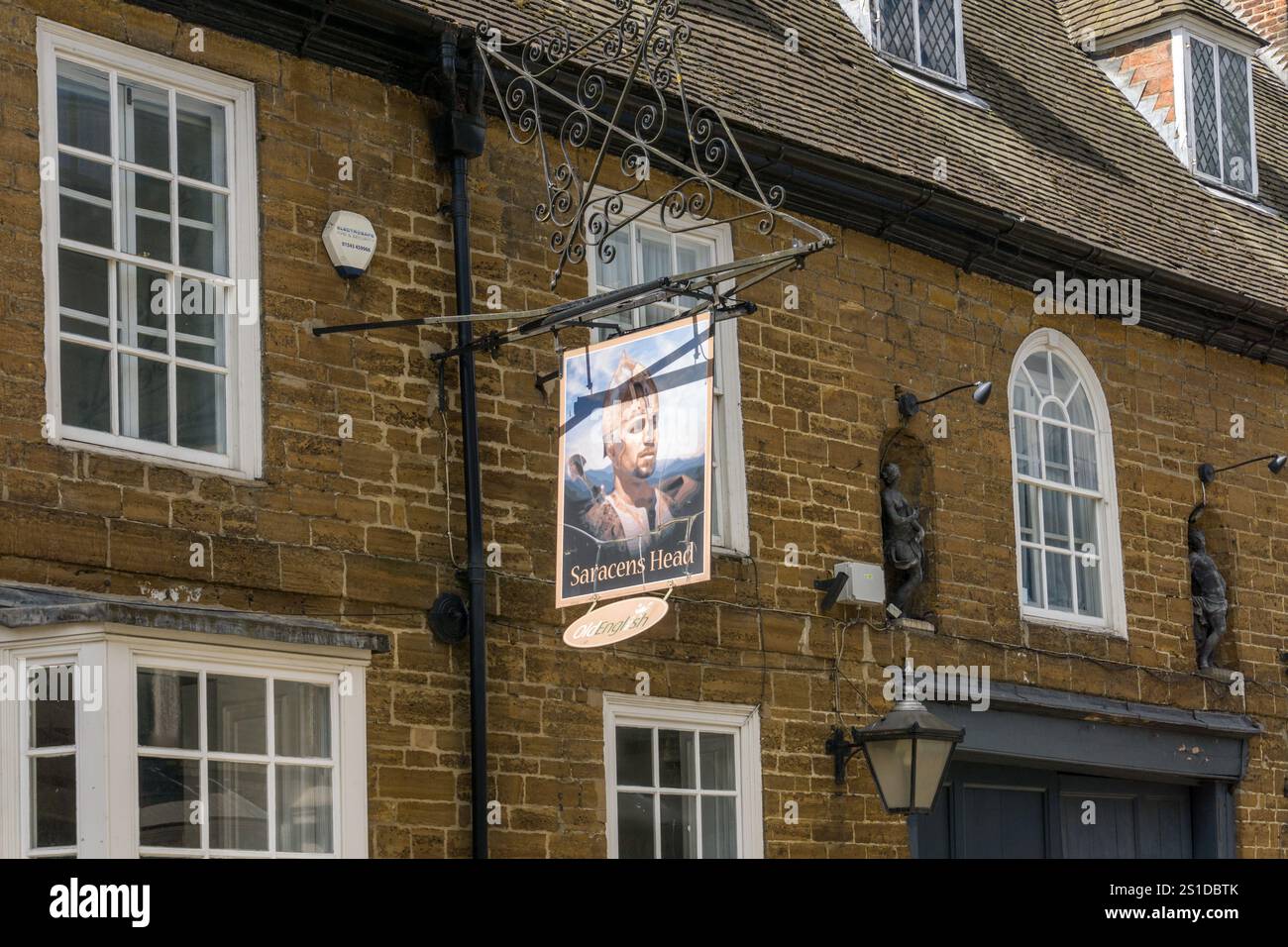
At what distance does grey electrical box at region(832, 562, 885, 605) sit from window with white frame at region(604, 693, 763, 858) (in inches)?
44.3

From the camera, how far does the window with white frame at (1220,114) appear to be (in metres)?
18.8

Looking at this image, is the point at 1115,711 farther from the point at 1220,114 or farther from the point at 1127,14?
the point at 1127,14

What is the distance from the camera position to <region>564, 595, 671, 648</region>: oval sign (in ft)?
33.1

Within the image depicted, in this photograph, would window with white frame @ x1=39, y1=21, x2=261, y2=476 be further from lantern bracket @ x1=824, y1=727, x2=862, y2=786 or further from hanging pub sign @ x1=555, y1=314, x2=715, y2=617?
lantern bracket @ x1=824, y1=727, x2=862, y2=786

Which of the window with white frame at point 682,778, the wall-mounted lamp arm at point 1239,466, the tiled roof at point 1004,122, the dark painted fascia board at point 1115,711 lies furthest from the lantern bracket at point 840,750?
the wall-mounted lamp arm at point 1239,466

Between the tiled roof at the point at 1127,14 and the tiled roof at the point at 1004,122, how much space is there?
0.67ft

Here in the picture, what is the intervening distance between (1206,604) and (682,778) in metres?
5.51

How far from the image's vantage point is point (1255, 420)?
1739 cm

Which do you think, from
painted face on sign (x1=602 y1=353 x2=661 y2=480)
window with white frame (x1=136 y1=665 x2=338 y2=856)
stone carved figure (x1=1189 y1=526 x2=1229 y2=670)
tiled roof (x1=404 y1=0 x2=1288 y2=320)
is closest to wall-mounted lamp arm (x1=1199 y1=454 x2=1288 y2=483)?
stone carved figure (x1=1189 y1=526 x2=1229 y2=670)

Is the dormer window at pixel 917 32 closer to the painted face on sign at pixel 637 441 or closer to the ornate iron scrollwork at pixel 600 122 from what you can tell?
the ornate iron scrollwork at pixel 600 122

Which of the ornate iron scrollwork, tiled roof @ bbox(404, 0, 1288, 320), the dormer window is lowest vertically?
the ornate iron scrollwork

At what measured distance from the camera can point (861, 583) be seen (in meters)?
13.6

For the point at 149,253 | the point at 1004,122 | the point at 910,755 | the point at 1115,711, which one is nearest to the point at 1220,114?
the point at 1004,122

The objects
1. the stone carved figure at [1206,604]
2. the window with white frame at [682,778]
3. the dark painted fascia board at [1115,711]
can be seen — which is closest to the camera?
the window with white frame at [682,778]
